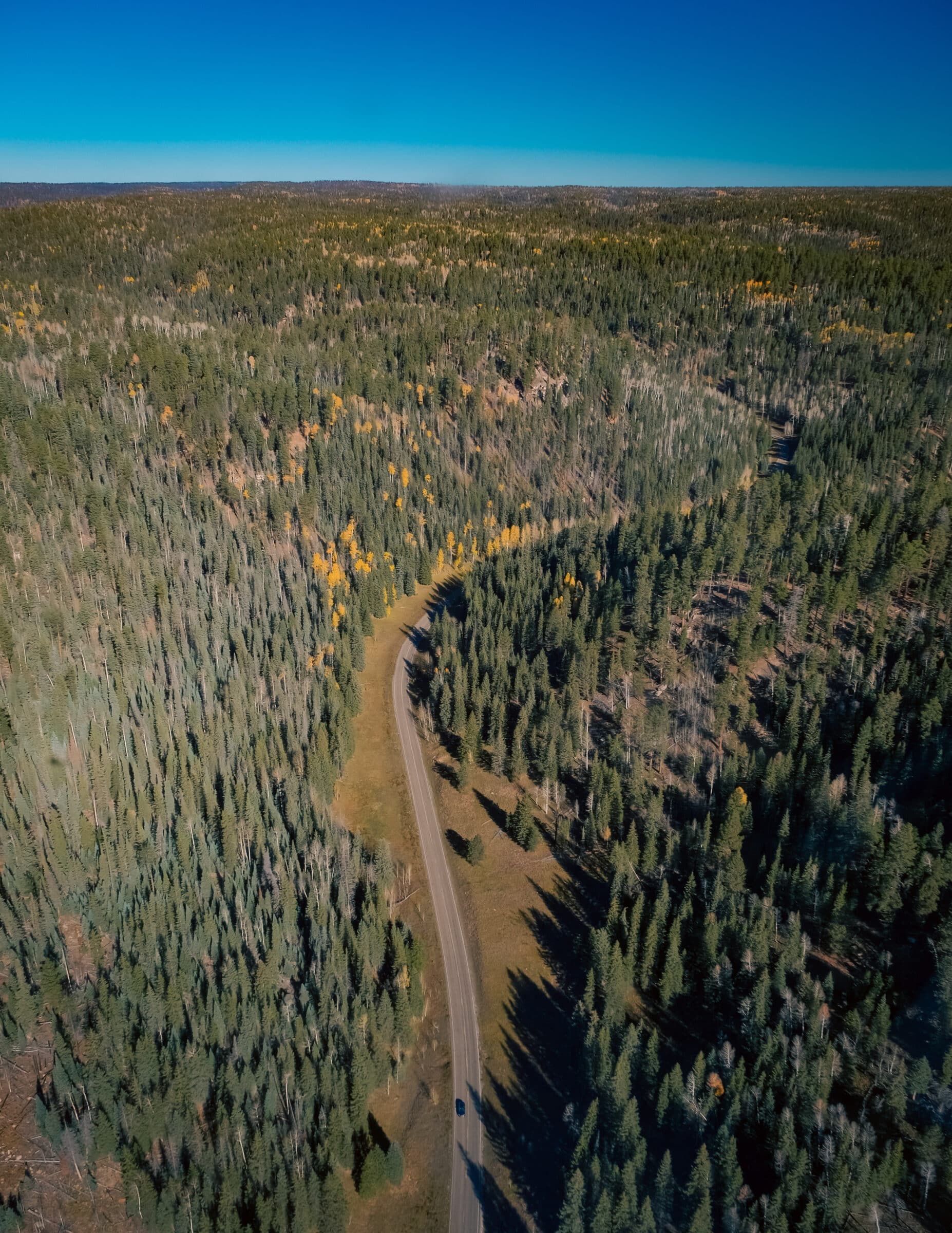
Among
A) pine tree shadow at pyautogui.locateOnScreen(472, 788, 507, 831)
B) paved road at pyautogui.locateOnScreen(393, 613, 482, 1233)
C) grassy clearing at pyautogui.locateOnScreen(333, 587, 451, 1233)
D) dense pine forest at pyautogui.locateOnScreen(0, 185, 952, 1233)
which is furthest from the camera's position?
pine tree shadow at pyautogui.locateOnScreen(472, 788, 507, 831)

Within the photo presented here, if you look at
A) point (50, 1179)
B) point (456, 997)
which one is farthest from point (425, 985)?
point (50, 1179)

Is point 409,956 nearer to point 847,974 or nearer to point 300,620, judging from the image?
point 847,974

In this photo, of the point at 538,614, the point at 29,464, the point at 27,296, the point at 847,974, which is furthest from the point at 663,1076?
the point at 27,296

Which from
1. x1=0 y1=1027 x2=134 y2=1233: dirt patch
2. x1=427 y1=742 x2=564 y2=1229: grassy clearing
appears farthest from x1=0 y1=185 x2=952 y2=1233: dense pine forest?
x1=427 y1=742 x2=564 y2=1229: grassy clearing

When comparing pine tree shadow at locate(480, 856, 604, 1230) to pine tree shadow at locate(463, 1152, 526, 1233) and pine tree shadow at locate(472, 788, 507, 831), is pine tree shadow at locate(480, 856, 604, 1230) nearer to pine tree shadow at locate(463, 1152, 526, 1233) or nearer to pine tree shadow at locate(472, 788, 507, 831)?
pine tree shadow at locate(463, 1152, 526, 1233)

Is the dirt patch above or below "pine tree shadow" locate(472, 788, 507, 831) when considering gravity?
below

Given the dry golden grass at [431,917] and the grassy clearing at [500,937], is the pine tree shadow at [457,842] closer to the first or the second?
the grassy clearing at [500,937]
